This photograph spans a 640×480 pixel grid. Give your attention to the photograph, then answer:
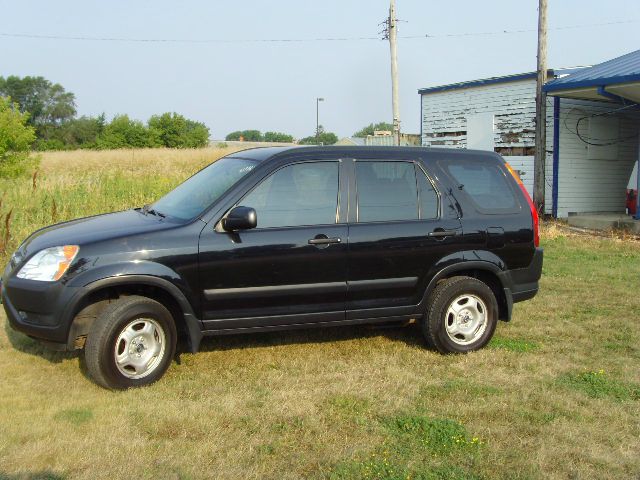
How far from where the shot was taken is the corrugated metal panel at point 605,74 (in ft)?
44.0

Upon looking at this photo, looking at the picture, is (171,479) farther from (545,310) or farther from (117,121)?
(117,121)

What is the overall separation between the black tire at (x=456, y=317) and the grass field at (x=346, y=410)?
16 centimetres

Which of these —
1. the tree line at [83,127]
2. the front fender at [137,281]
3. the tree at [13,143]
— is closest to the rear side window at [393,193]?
the front fender at [137,281]

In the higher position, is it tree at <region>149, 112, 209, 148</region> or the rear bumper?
tree at <region>149, 112, 209, 148</region>

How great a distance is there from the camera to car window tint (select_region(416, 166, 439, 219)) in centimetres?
540

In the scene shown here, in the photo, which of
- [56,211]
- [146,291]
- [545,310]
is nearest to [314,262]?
[146,291]

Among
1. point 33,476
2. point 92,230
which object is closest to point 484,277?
point 92,230

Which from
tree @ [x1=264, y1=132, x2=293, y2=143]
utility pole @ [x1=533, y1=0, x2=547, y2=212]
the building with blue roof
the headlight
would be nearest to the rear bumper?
the headlight

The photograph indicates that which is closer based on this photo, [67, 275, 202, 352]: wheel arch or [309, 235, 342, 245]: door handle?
[67, 275, 202, 352]: wheel arch

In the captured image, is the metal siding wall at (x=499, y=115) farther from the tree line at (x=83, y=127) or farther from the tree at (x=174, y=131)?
the tree at (x=174, y=131)

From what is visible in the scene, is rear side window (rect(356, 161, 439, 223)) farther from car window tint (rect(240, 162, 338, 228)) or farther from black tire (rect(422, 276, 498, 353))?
black tire (rect(422, 276, 498, 353))

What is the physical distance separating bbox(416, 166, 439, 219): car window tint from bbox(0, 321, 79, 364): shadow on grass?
323 cm

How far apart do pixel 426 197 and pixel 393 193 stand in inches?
12.0

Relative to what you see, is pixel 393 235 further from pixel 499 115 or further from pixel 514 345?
pixel 499 115
